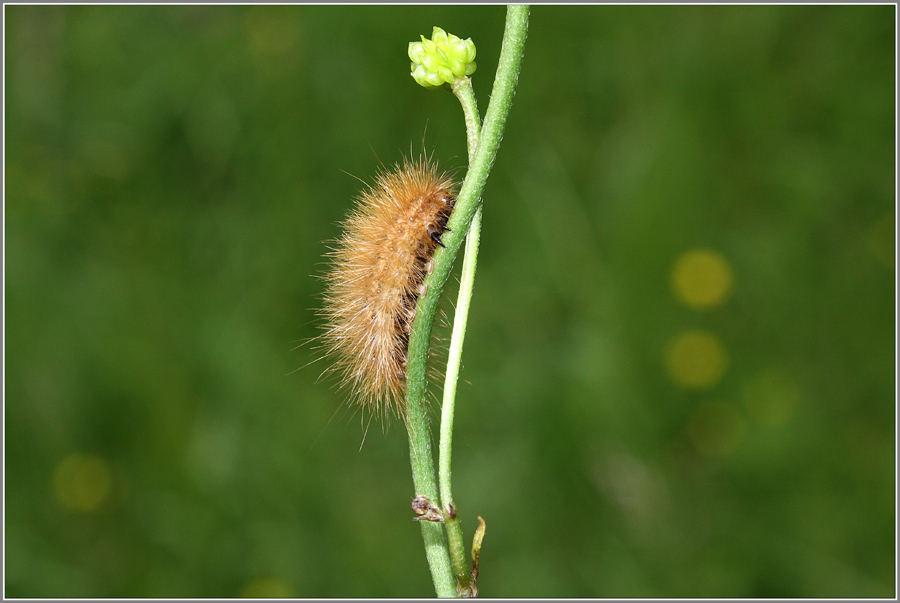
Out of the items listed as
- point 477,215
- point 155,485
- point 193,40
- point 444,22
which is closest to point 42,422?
point 155,485

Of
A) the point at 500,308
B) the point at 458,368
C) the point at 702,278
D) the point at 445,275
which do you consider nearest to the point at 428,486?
the point at 458,368

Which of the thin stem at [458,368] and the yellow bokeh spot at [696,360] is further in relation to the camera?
the yellow bokeh spot at [696,360]

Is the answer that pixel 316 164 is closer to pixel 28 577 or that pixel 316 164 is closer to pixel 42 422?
pixel 42 422

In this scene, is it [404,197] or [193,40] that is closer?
[404,197]

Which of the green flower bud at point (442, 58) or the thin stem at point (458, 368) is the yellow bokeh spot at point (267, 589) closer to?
the thin stem at point (458, 368)

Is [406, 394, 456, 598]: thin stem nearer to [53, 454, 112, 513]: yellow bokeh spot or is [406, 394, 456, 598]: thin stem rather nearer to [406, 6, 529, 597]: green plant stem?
[406, 6, 529, 597]: green plant stem

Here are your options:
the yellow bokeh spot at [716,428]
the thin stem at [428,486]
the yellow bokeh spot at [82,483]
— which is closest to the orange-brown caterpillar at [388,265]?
the thin stem at [428,486]

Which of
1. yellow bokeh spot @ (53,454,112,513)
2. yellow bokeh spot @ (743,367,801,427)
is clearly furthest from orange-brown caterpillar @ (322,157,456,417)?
yellow bokeh spot @ (53,454,112,513)
